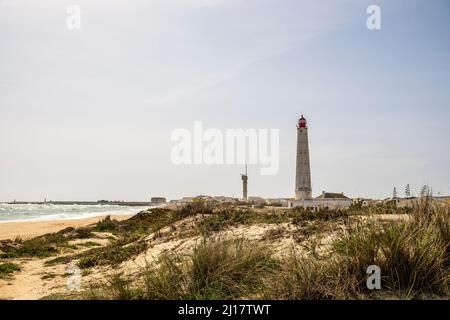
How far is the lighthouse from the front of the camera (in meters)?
44.5

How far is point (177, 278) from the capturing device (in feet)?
19.0

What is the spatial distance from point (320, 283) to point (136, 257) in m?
6.14

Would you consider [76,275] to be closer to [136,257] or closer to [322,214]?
[136,257]

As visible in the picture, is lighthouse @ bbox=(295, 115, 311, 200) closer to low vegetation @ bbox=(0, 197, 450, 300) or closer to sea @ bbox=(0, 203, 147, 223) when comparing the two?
sea @ bbox=(0, 203, 147, 223)

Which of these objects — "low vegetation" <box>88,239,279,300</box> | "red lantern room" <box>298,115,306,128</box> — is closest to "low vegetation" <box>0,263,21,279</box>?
"low vegetation" <box>88,239,279,300</box>

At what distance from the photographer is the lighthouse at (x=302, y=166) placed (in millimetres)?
44500

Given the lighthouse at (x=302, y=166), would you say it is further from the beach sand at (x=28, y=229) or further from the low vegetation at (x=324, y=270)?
the low vegetation at (x=324, y=270)

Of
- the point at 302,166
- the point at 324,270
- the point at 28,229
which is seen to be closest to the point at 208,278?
the point at 324,270

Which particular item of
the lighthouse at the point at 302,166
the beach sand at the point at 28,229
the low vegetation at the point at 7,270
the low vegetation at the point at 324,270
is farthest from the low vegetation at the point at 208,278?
the lighthouse at the point at 302,166

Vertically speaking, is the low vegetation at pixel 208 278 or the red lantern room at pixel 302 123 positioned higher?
the red lantern room at pixel 302 123

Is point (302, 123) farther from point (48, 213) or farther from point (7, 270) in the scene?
point (48, 213)

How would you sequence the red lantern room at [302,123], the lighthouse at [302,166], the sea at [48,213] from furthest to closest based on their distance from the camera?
1. the sea at [48,213]
2. the red lantern room at [302,123]
3. the lighthouse at [302,166]
